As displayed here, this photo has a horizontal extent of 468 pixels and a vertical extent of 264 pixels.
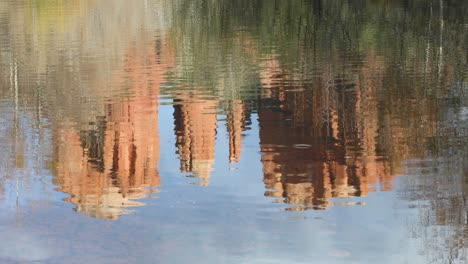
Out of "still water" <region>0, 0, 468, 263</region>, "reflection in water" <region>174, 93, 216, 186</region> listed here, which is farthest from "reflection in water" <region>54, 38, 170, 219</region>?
"reflection in water" <region>174, 93, 216, 186</region>

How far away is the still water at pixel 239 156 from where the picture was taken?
13.1m

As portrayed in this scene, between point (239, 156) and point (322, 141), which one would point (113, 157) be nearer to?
point (239, 156)

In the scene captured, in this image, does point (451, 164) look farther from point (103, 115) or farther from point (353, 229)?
point (103, 115)

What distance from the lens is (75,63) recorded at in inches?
1503

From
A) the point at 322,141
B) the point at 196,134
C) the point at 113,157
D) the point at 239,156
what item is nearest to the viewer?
the point at 113,157

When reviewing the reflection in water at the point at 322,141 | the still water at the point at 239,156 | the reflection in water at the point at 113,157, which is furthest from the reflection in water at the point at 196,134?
the reflection in water at the point at 322,141

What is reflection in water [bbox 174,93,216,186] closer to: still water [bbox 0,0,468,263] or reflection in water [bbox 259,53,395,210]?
still water [bbox 0,0,468,263]

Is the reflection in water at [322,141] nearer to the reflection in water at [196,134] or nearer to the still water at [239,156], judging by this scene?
the still water at [239,156]

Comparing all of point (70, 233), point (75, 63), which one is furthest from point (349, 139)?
point (75, 63)

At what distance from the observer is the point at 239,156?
63.3 feet

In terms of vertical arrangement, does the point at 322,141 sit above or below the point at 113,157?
above

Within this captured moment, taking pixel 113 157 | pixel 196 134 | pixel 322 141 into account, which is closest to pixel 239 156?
pixel 196 134

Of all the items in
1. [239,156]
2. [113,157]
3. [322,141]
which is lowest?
[239,156]

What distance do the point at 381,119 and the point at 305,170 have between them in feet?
16.7
